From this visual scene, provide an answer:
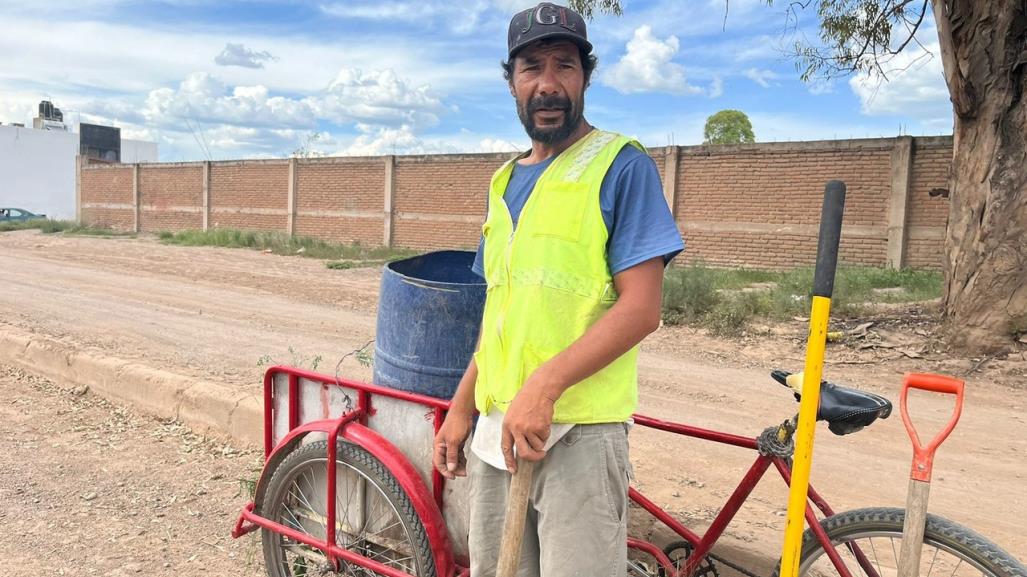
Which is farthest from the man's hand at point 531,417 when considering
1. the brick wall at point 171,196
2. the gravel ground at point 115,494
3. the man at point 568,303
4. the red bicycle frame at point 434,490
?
the brick wall at point 171,196

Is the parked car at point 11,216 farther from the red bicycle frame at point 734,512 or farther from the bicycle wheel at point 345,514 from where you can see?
the red bicycle frame at point 734,512

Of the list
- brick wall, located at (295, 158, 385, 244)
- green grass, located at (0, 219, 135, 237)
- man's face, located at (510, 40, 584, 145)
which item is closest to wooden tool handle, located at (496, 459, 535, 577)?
man's face, located at (510, 40, 584, 145)

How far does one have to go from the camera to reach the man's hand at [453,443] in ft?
6.42

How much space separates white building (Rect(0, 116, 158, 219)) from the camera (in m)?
44.4

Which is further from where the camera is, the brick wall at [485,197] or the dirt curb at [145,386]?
the brick wall at [485,197]

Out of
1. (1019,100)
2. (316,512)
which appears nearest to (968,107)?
(1019,100)

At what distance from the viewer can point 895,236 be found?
14.5 metres

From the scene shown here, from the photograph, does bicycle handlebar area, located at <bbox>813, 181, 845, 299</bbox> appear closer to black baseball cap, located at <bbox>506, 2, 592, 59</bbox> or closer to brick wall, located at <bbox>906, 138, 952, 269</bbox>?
black baseball cap, located at <bbox>506, 2, 592, 59</bbox>

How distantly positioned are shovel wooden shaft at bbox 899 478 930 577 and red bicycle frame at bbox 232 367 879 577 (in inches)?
17.7

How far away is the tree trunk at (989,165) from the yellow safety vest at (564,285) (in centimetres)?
662

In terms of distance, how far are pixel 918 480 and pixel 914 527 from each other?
100mm

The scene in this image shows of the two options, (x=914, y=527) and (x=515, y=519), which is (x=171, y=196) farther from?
(x=914, y=527)

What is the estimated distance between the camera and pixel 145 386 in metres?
5.40

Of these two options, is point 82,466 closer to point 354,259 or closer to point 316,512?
point 316,512
